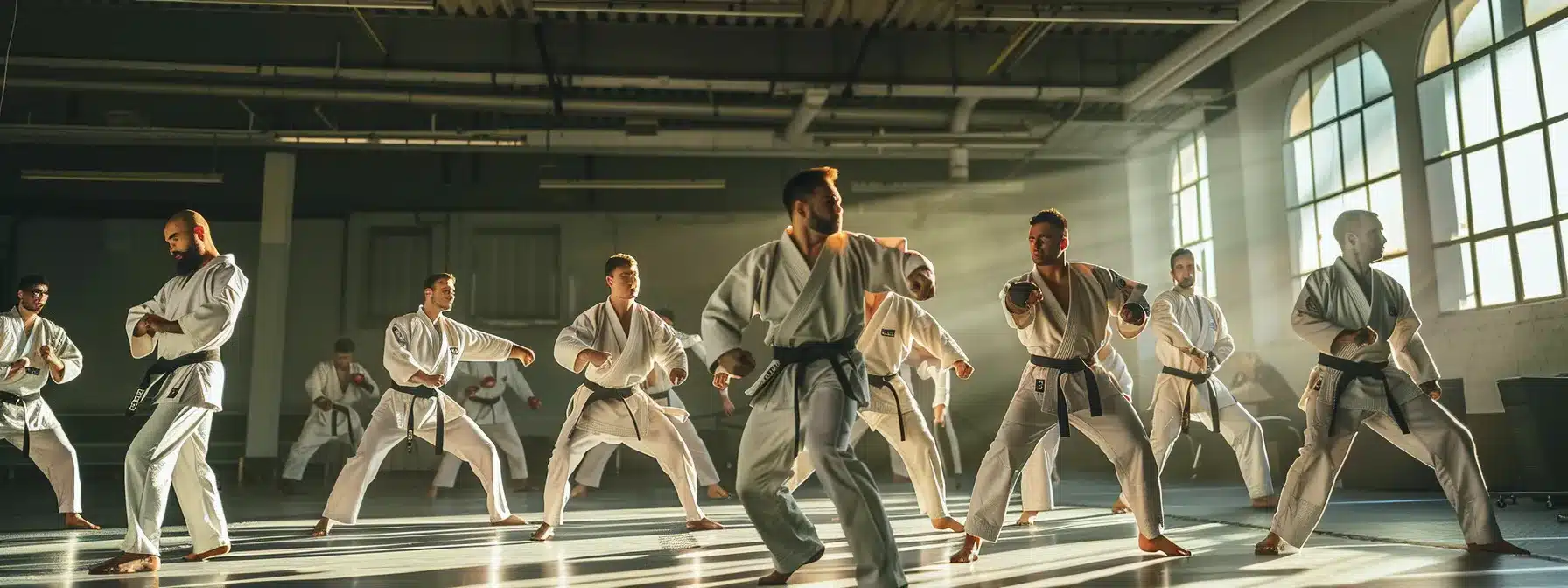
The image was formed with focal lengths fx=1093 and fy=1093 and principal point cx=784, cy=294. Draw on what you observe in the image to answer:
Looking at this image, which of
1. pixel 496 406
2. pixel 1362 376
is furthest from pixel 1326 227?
pixel 496 406

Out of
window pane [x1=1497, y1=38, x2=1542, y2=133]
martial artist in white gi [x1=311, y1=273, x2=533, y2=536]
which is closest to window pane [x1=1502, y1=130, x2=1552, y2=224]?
window pane [x1=1497, y1=38, x2=1542, y2=133]

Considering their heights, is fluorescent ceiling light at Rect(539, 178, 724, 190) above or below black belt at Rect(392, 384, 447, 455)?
above

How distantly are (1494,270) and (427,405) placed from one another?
6631 mm

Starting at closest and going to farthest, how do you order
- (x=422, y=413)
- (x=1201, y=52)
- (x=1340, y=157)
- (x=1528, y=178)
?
1. (x=422, y=413)
2. (x=1528, y=178)
3. (x=1201, y=52)
4. (x=1340, y=157)

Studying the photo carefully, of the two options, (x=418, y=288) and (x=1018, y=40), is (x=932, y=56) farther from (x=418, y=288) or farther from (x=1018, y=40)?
(x=418, y=288)

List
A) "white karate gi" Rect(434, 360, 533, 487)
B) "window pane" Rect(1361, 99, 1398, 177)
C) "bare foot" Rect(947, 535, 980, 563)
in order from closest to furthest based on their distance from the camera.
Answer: "bare foot" Rect(947, 535, 980, 563) → "window pane" Rect(1361, 99, 1398, 177) → "white karate gi" Rect(434, 360, 533, 487)

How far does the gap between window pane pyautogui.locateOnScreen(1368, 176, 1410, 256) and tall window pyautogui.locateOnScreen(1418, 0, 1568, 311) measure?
1.03 ft

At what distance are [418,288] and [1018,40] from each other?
22.5 feet

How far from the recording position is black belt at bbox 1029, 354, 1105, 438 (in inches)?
148

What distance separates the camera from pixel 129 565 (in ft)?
12.3

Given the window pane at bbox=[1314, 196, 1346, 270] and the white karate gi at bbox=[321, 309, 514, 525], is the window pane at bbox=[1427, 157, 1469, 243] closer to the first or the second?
the window pane at bbox=[1314, 196, 1346, 270]

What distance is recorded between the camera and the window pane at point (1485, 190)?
7.03m

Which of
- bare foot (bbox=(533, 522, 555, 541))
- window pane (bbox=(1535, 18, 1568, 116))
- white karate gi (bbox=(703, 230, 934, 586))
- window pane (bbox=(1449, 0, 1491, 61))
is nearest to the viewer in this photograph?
white karate gi (bbox=(703, 230, 934, 586))

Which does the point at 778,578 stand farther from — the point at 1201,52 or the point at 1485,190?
the point at 1201,52
